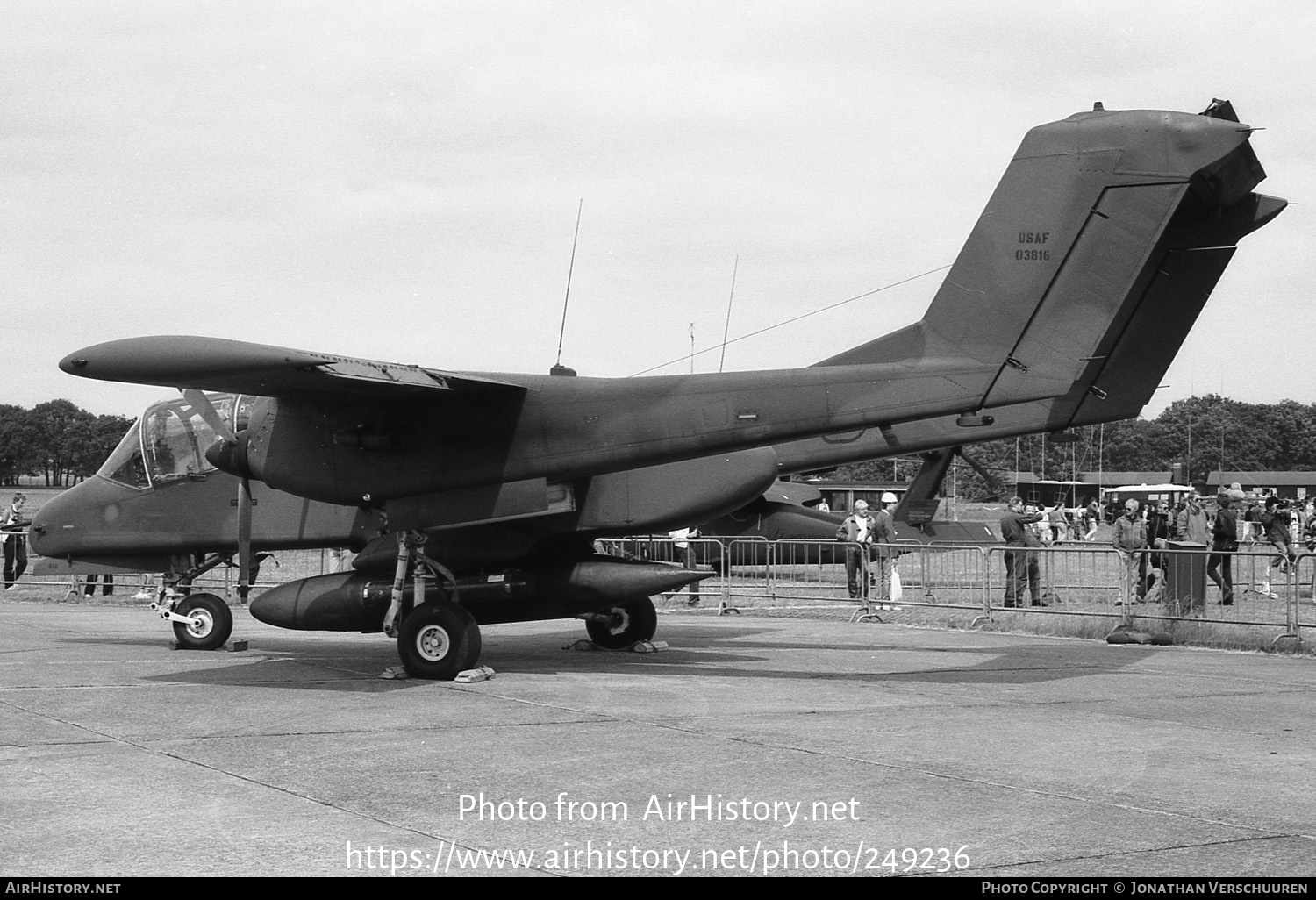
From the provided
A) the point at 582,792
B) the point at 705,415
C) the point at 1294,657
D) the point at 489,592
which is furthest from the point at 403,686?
the point at 1294,657

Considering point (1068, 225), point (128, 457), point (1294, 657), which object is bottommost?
point (1294, 657)

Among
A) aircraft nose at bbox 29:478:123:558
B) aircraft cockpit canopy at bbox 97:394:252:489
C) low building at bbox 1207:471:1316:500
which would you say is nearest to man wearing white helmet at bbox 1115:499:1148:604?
aircraft cockpit canopy at bbox 97:394:252:489

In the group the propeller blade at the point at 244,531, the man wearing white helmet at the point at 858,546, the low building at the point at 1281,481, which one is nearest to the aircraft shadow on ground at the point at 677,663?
the propeller blade at the point at 244,531

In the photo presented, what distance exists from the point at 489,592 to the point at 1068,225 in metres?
6.32

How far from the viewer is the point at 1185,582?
15891 millimetres

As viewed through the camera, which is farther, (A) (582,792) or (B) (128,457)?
(B) (128,457)

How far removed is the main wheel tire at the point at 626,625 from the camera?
14000 mm

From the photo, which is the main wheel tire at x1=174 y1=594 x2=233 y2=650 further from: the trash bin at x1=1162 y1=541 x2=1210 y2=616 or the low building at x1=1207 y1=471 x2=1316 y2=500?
the low building at x1=1207 y1=471 x2=1316 y2=500

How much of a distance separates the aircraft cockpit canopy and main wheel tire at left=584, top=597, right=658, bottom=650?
4.52 metres

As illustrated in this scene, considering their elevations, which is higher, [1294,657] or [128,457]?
[128,457]

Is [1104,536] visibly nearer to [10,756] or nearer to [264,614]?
[264,614]

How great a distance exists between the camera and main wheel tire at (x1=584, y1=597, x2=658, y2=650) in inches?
551

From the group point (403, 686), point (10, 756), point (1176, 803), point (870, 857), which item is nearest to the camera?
point (870, 857)

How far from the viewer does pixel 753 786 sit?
262 inches
